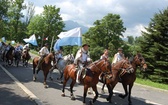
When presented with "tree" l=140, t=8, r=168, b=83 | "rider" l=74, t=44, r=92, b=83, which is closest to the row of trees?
"tree" l=140, t=8, r=168, b=83

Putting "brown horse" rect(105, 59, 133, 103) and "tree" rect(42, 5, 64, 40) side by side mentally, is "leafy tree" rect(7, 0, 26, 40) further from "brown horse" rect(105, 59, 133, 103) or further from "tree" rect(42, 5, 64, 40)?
"brown horse" rect(105, 59, 133, 103)

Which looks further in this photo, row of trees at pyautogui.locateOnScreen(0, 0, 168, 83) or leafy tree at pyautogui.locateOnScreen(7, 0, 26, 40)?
leafy tree at pyautogui.locateOnScreen(7, 0, 26, 40)

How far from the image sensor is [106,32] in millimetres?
56375

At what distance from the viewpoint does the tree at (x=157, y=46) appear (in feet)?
99.1

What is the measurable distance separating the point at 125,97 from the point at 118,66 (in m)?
2.26

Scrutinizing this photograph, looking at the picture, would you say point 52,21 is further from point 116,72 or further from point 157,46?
point 116,72

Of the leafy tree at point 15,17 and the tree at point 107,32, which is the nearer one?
the tree at point 107,32

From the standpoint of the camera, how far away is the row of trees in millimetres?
31141

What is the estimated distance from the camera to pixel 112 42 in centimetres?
5466

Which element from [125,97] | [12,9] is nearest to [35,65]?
[125,97]

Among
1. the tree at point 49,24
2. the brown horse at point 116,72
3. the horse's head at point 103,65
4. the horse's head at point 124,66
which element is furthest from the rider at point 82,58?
the tree at point 49,24

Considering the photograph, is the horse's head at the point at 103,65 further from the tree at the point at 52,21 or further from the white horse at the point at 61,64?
the tree at the point at 52,21

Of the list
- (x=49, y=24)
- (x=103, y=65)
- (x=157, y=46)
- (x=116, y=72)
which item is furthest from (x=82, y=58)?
(x=49, y=24)

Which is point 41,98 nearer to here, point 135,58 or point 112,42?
point 135,58
